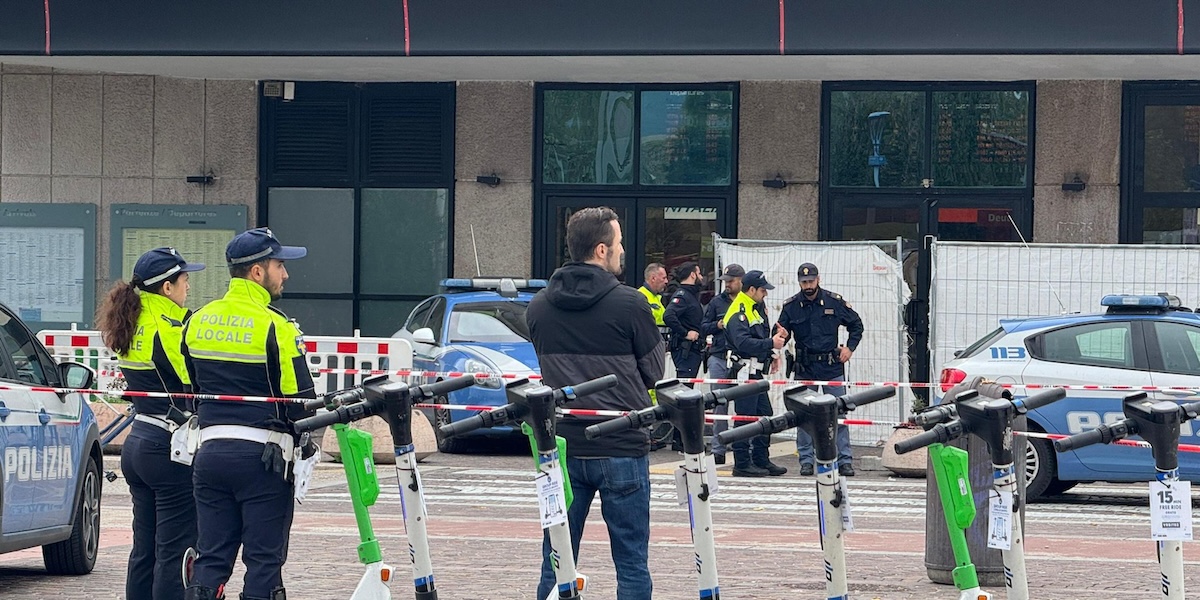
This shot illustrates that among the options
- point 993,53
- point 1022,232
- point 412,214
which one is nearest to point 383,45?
point 412,214

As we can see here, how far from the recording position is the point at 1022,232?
20.3 m

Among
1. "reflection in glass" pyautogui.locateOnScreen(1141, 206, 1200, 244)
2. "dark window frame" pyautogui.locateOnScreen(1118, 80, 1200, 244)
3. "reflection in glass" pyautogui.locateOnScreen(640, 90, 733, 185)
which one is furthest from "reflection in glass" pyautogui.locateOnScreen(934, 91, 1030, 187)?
"reflection in glass" pyautogui.locateOnScreen(640, 90, 733, 185)

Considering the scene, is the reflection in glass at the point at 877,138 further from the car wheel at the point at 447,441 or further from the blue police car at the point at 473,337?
the car wheel at the point at 447,441

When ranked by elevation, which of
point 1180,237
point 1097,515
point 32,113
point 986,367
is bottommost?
point 1097,515

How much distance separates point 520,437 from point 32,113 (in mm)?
7961

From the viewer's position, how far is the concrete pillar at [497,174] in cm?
2114

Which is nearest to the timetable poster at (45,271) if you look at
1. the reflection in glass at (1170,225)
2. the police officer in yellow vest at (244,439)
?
the reflection in glass at (1170,225)

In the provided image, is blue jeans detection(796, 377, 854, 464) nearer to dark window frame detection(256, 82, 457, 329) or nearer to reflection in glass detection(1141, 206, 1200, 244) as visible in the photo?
reflection in glass detection(1141, 206, 1200, 244)

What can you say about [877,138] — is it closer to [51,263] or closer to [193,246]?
[193,246]

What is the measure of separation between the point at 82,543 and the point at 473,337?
25.8 feet

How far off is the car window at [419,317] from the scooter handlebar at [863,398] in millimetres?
12415

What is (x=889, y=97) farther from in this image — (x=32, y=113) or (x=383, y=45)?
(x=32, y=113)

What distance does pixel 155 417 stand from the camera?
775 centimetres

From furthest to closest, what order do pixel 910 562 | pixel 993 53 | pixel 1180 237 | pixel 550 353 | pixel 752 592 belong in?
pixel 1180 237 → pixel 993 53 → pixel 910 562 → pixel 752 592 → pixel 550 353
